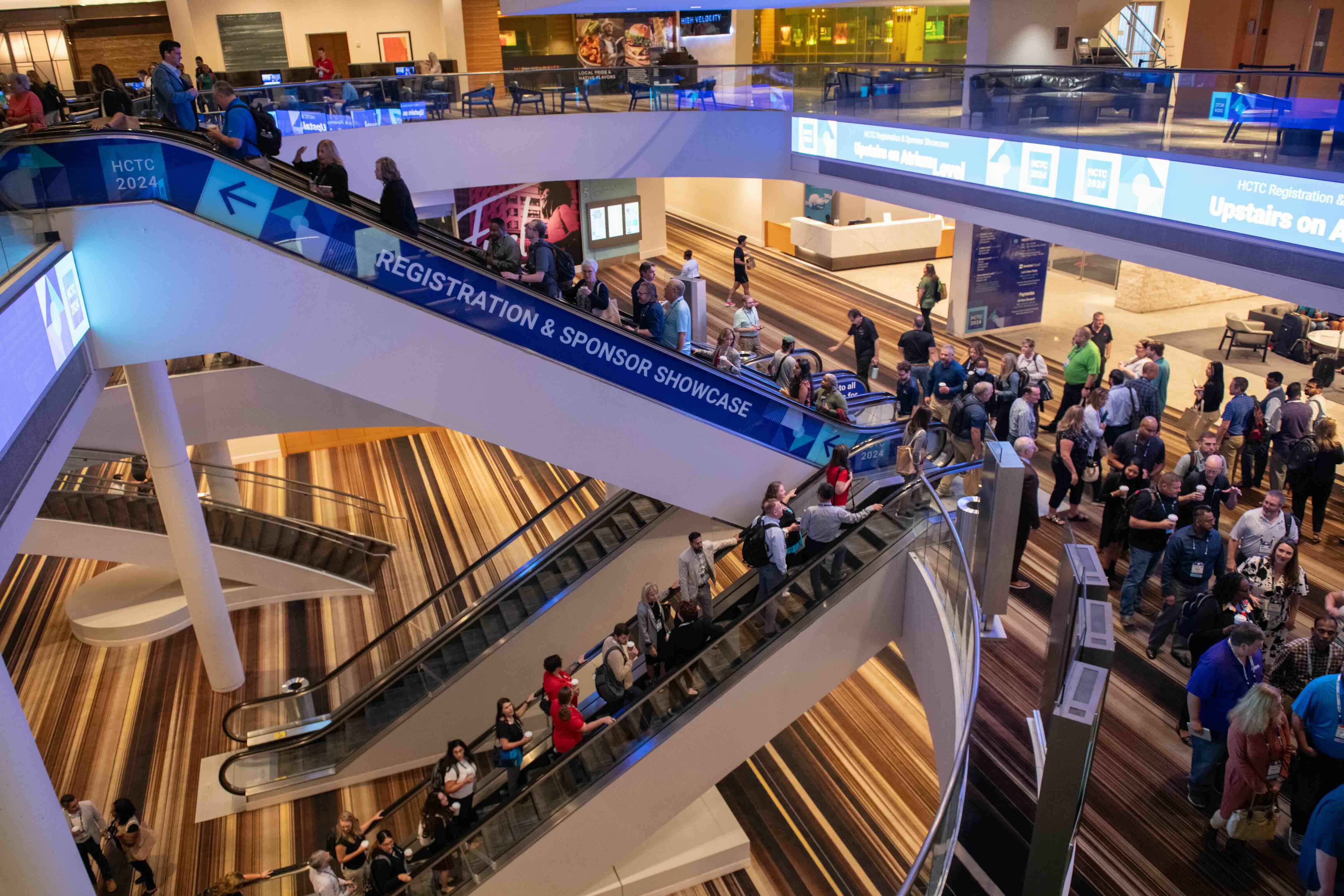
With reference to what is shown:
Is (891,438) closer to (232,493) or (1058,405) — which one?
(1058,405)

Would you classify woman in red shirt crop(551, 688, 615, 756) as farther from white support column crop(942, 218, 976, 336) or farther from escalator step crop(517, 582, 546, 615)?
white support column crop(942, 218, 976, 336)

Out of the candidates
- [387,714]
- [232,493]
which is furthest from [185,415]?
[387,714]

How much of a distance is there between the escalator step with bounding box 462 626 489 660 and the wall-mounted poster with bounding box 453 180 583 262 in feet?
39.0

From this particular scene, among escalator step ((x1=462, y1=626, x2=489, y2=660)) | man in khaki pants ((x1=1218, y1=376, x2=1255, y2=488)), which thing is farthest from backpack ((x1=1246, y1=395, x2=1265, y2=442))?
escalator step ((x1=462, y1=626, x2=489, y2=660))

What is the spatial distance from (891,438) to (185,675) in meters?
8.29

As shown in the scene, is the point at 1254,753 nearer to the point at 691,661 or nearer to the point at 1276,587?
the point at 1276,587

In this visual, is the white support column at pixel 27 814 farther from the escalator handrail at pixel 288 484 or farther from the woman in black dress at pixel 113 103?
the escalator handrail at pixel 288 484

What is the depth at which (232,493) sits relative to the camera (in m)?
13.3

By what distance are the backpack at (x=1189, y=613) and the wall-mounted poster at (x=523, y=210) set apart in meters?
16.0

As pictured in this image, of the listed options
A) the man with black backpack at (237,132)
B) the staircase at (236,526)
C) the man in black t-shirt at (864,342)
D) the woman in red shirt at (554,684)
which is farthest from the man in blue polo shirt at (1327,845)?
the staircase at (236,526)

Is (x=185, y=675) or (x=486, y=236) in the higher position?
(x=486, y=236)

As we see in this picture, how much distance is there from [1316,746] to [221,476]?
489 inches

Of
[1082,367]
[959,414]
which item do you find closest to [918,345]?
[1082,367]

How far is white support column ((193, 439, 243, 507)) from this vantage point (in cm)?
1287
